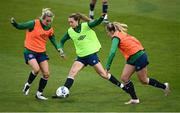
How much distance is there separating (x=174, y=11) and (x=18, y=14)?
6.88 meters

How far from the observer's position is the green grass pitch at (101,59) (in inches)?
559

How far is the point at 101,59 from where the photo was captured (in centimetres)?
1959

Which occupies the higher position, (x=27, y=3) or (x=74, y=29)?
(x=74, y=29)

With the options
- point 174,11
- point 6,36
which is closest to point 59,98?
point 6,36

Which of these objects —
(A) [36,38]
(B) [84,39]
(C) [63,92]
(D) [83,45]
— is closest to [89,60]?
(D) [83,45]

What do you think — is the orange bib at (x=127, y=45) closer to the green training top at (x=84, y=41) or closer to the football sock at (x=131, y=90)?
the football sock at (x=131, y=90)

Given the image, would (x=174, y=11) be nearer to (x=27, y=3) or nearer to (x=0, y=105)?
(x=27, y=3)

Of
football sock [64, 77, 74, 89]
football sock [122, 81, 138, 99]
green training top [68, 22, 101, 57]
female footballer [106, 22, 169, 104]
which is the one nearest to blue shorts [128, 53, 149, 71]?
female footballer [106, 22, 169, 104]

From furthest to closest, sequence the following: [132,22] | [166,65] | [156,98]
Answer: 1. [132,22]
2. [166,65]
3. [156,98]

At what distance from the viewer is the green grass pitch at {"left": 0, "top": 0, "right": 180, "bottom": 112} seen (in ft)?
46.6

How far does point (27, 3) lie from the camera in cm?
2566

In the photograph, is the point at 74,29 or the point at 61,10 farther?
the point at 61,10

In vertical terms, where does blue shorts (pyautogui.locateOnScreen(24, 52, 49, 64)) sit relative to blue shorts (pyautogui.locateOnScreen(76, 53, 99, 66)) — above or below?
above

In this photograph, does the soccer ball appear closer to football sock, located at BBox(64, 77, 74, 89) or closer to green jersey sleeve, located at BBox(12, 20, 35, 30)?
football sock, located at BBox(64, 77, 74, 89)
